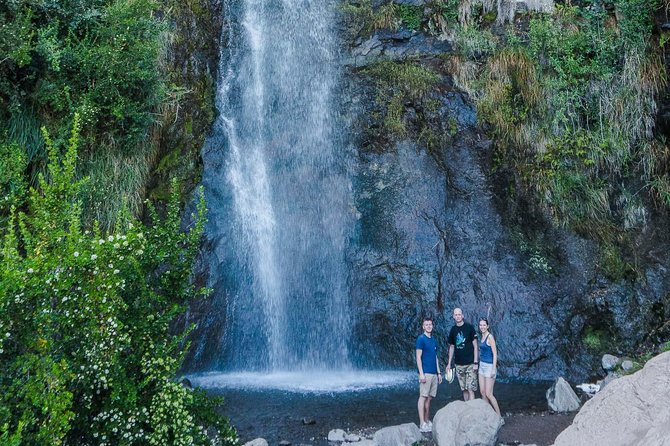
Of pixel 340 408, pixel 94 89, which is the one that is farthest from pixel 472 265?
pixel 94 89

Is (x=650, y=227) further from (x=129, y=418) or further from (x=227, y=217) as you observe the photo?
(x=129, y=418)

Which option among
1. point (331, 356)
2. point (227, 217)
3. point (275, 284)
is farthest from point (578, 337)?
point (227, 217)

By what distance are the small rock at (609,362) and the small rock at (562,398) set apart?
1.70m

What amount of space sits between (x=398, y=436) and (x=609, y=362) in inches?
210

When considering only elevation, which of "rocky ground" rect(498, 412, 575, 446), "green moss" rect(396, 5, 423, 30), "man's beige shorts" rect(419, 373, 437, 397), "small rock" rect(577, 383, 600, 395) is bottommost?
"rocky ground" rect(498, 412, 575, 446)

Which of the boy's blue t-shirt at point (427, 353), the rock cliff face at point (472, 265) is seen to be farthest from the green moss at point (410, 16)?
the boy's blue t-shirt at point (427, 353)

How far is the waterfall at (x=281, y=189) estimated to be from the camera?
1089 centimetres

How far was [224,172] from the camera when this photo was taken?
11531 millimetres

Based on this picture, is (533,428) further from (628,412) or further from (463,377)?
(628,412)

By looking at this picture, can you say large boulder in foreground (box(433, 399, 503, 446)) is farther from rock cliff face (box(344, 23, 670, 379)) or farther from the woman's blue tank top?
rock cliff face (box(344, 23, 670, 379))

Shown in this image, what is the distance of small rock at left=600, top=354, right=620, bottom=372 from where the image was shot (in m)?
9.61

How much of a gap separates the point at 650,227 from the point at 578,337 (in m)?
2.90

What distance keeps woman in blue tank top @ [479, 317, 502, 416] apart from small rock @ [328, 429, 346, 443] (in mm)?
2182

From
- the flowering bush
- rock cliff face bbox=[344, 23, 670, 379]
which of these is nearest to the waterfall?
rock cliff face bbox=[344, 23, 670, 379]
